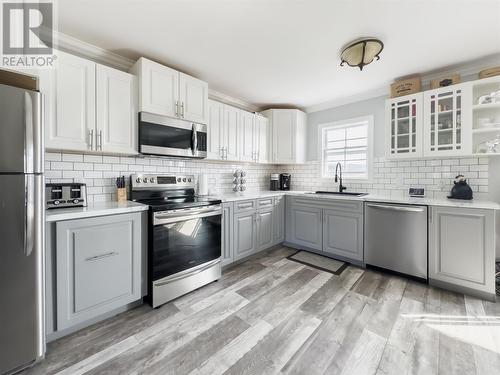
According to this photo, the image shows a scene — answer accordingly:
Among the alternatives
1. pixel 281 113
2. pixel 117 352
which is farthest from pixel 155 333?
pixel 281 113

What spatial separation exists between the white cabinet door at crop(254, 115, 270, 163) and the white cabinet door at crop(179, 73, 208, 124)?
116 cm

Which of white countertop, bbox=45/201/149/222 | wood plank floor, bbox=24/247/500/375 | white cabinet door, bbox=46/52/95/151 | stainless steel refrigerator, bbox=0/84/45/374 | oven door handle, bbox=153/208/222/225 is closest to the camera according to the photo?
stainless steel refrigerator, bbox=0/84/45/374

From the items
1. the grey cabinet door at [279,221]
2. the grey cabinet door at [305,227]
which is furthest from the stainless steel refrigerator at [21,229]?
the grey cabinet door at [305,227]

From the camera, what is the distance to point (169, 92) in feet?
7.72

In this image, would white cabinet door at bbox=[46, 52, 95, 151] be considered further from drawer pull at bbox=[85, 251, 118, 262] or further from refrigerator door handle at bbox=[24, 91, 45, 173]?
drawer pull at bbox=[85, 251, 118, 262]

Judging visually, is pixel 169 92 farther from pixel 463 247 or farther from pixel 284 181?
pixel 463 247

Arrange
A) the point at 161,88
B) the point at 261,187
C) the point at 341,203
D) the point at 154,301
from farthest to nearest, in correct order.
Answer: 1. the point at 261,187
2. the point at 341,203
3. the point at 161,88
4. the point at 154,301

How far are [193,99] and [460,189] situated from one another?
328cm

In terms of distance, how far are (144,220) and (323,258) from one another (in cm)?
245

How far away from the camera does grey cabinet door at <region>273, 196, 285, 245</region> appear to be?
3383mm

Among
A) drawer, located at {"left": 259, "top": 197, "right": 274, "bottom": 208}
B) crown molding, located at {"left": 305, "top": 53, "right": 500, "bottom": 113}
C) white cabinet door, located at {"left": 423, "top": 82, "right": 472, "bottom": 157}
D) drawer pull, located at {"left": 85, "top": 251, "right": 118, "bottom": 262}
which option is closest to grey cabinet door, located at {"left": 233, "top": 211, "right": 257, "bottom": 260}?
drawer, located at {"left": 259, "top": 197, "right": 274, "bottom": 208}

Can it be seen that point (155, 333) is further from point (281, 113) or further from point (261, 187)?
point (281, 113)

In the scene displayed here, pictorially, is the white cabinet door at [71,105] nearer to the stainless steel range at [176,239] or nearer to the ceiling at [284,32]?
the ceiling at [284,32]

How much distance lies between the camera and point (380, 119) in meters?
3.19
